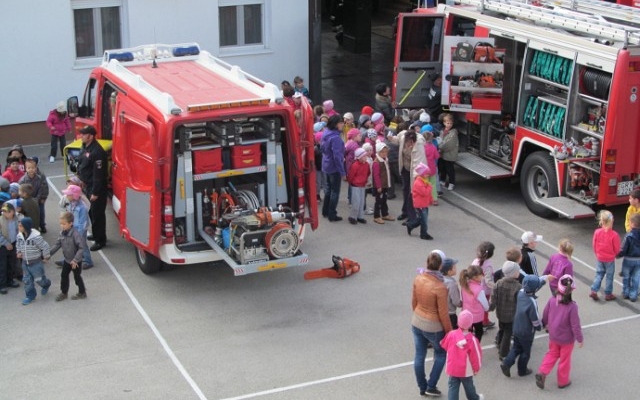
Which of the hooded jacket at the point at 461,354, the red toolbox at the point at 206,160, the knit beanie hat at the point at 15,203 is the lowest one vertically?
the hooded jacket at the point at 461,354

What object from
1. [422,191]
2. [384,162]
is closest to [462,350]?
[422,191]

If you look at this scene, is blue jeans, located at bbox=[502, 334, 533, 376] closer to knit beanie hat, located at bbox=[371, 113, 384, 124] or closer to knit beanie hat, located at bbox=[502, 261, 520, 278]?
knit beanie hat, located at bbox=[502, 261, 520, 278]

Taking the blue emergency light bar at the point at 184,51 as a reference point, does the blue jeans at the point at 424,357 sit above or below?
below

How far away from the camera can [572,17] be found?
1473 centimetres

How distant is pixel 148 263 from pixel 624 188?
6.78 m

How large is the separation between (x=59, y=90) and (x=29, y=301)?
24.9 ft

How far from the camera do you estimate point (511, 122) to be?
16.1 metres

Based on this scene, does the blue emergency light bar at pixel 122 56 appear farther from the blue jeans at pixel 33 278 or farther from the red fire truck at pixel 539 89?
the red fire truck at pixel 539 89

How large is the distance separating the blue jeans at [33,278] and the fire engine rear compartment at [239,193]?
5.68ft

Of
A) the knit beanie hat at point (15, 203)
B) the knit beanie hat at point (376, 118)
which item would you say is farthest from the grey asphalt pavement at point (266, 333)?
the knit beanie hat at point (376, 118)

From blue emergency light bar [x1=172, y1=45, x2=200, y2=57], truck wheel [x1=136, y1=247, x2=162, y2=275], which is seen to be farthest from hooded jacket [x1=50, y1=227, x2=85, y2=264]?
blue emergency light bar [x1=172, y1=45, x2=200, y2=57]

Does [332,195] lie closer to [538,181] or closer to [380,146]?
[380,146]

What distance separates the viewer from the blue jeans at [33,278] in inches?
476

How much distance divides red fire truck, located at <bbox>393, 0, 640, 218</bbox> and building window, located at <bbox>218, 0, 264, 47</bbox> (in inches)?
168
